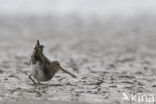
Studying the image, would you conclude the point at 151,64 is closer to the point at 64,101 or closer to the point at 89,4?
the point at 64,101

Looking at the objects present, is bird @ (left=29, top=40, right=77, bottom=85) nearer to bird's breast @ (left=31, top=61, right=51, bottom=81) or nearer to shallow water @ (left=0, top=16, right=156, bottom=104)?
bird's breast @ (left=31, top=61, right=51, bottom=81)

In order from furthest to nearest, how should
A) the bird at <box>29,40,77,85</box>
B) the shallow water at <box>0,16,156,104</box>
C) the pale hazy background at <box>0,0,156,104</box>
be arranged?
the pale hazy background at <box>0,0,156,104</box> → the shallow water at <box>0,16,156,104</box> → the bird at <box>29,40,77,85</box>

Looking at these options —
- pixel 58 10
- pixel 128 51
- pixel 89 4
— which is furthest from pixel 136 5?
pixel 128 51

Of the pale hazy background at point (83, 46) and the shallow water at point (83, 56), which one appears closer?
the shallow water at point (83, 56)

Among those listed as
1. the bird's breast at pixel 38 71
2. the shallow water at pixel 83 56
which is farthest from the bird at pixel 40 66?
the shallow water at pixel 83 56

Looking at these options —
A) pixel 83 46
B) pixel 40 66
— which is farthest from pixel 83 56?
pixel 40 66

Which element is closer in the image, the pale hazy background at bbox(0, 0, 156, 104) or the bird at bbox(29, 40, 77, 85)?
the bird at bbox(29, 40, 77, 85)

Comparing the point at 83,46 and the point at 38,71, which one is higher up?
the point at 83,46

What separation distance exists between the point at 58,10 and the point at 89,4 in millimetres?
1656

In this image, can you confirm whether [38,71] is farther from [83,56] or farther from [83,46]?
[83,46]

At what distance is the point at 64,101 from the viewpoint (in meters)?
4.88

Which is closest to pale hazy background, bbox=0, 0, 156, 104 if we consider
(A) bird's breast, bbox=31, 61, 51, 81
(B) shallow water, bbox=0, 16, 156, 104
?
(B) shallow water, bbox=0, 16, 156, 104

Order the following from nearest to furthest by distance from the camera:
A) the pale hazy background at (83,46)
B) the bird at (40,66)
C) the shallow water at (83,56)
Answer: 1. the bird at (40,66)
2. the shallow water at (83,56)
3. the pale hazy background at (83,46)

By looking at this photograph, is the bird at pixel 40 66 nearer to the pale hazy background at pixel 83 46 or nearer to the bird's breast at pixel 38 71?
the bird's breast at pixel 38 71
